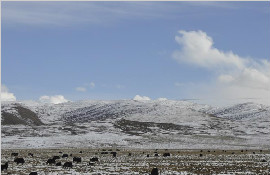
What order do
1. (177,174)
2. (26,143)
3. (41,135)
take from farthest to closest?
1. (41,135)
2. (26,143)
3. (177,174)

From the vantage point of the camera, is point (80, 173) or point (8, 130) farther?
point (8, 130)

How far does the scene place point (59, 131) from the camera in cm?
13662

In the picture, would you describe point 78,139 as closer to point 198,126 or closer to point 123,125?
point 123,125

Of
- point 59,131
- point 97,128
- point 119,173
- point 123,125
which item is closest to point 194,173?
point 119,173

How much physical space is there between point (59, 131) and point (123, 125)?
40.8 m

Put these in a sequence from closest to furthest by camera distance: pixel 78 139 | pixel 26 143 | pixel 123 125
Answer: pixel 26 143 < pixel 78 139 < pixel 123 125

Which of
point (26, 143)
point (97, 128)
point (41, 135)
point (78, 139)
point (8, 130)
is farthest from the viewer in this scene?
point (97, 128)

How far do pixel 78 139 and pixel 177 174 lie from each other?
265ft

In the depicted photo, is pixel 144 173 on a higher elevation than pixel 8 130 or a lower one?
lower

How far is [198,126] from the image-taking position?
607 feet

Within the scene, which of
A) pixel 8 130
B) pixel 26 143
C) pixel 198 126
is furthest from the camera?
pixel 198 126

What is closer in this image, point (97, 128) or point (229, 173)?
point (229, 173)

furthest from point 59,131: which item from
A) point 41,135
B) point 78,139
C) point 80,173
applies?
point 80,173

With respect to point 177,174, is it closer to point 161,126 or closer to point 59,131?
point 59,131
